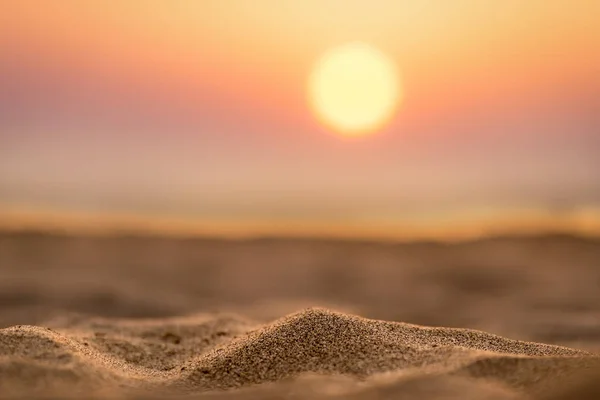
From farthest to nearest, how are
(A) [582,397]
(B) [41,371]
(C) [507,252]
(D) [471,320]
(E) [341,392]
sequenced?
(C) [507,252] < (D) [471,320] < (B) [41,371] < (E) [341,392] < (A) [582,397]

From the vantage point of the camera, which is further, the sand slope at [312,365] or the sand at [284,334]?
the sand at [284,334]

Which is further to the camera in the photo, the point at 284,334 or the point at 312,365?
the point at 284,334

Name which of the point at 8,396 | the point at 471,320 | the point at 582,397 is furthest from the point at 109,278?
the point at 582,397

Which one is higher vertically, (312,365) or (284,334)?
(284,334)

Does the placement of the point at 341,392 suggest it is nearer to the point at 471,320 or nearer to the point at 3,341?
the point at 3,341
